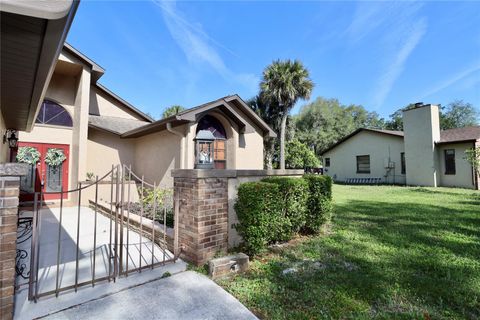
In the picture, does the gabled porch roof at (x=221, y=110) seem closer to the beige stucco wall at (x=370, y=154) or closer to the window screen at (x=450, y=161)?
the beige stucco wall at (x=370, y=154)

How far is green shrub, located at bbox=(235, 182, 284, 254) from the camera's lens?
3863 mm

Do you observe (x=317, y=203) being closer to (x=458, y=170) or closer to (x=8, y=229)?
(x=8, y=229)

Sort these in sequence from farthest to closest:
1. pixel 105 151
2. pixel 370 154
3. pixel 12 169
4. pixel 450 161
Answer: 1. pixel 370 154
2. pixel 450 161
3. pixel 105 151
4. pixel 12 169

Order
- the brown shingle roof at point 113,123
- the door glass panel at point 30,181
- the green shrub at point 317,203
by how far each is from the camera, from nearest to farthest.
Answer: the green shrub at point 317,203 → the door glass panel at point 30,181 → the brown shingle roof at point 113,123

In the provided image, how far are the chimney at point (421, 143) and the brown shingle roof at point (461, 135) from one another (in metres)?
0.75

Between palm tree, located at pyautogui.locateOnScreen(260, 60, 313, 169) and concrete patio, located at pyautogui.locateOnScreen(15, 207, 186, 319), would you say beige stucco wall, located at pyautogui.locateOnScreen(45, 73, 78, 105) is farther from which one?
palm tree, located at pyautogui.locateOnScreen(260, 60, 313, 169)

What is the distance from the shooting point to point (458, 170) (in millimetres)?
15609

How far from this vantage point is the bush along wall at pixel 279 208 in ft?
12.7

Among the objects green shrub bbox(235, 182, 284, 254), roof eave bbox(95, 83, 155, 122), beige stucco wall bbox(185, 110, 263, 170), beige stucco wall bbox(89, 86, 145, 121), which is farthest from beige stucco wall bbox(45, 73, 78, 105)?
green shrub bbox(235, 182, 284, 254)

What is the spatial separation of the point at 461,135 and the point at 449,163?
6.83 feet

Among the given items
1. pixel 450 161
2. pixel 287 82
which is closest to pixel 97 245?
pixel 287 82

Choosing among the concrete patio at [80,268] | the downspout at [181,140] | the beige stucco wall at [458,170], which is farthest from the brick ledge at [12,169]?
the beige stucco wall at [458,170]

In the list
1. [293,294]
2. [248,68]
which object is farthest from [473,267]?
[248,68]

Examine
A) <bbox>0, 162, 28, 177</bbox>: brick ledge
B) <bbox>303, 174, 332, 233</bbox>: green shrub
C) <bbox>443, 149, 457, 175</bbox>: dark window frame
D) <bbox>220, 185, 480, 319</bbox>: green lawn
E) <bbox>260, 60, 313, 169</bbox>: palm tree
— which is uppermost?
<bbox>260, 60, 313, 169</bbox>: palm tree
